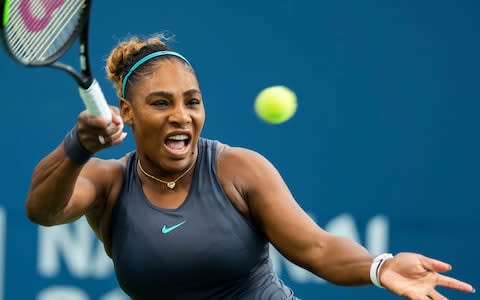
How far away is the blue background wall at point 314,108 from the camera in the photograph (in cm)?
587

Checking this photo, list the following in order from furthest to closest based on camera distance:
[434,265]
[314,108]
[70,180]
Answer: [314,108], [70,180], [434,265]

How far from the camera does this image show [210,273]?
12.4ft

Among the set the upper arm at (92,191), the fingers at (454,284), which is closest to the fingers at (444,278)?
the fingers at (454,284)

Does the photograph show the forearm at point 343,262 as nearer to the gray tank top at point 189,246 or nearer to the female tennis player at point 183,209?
the female tennis player at point 183,209

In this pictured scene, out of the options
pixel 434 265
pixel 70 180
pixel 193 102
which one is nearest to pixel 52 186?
pixel 70 180

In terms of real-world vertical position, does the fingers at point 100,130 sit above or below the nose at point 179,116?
below

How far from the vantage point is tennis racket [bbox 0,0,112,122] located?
3.02 metres

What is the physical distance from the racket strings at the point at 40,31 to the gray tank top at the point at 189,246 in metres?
0.80

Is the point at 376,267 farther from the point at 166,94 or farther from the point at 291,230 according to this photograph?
the point at 166,94

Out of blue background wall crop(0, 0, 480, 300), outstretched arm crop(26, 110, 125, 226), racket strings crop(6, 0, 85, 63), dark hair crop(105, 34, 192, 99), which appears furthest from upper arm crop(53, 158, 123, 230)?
blue background wall crop(0, 0, 480, 300)

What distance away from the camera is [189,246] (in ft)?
12.3

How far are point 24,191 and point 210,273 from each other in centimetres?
239

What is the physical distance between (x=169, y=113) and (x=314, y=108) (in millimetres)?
2254

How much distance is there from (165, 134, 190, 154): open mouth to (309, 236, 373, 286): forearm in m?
0.62
